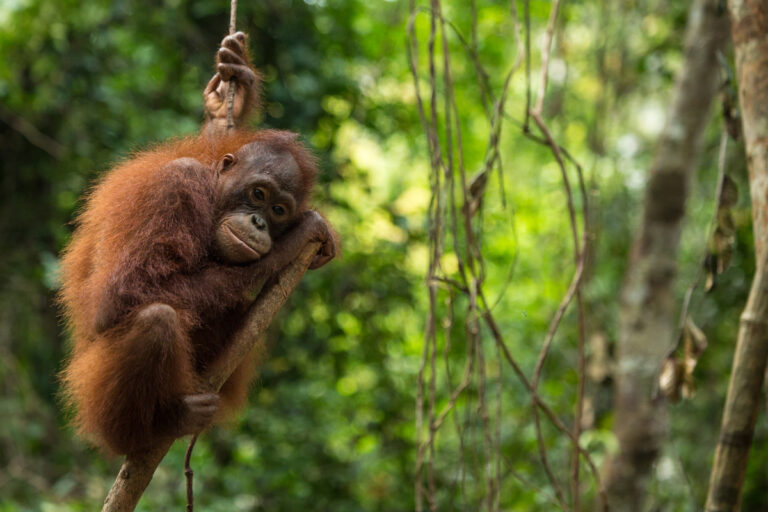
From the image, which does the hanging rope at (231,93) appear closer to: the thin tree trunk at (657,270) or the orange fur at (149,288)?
the orange fur at (149,288)

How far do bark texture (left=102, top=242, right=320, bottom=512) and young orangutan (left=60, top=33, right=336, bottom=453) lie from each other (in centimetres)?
10

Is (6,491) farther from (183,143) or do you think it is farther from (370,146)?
(370,146)

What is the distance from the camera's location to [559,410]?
527cm

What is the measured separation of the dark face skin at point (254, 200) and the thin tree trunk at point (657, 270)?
2.54 meters

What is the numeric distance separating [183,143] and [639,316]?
2786 millimetres

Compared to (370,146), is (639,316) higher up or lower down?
lower down

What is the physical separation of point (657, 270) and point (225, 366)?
120 inches

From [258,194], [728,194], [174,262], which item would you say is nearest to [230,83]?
[258,194]

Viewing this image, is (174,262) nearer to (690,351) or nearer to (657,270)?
(690,351)

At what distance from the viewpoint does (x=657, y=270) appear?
4.27 meters

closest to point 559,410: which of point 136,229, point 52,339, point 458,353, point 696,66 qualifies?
point 458,353

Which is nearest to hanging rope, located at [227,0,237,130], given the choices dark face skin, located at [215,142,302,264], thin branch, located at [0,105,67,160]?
dark face skin, located at [215,142,302,264]

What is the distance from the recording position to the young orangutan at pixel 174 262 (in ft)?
6.60

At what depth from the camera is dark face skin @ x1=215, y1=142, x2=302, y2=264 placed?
2.23 metres
